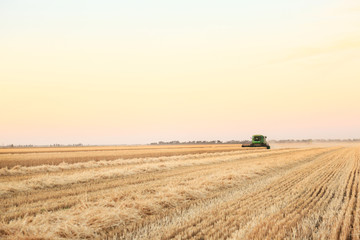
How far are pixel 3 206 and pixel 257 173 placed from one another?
454 inches

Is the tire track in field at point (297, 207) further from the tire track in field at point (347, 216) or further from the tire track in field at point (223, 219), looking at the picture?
the tire track in field at point (347, 216)

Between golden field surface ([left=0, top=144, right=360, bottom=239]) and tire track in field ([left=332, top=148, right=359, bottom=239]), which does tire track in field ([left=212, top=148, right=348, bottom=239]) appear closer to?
golden field surface ([left=0, top=144, right=360, bottom=239])

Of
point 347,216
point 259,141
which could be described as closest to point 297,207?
point 347,216

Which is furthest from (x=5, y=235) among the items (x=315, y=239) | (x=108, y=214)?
(x=315, y=239)

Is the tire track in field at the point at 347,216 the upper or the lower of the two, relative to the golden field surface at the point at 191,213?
lower

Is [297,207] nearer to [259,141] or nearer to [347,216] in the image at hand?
[347,216]

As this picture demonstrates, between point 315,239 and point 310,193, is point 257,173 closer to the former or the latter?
point 310,193

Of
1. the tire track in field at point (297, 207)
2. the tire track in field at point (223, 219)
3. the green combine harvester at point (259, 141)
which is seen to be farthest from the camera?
the green combine harvester at point (259, 141)

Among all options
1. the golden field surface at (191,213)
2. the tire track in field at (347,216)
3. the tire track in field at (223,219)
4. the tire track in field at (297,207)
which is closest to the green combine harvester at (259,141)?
the tire track in field at (297,207)

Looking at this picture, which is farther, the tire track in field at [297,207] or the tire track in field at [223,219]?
the tire track in field at [297,207]

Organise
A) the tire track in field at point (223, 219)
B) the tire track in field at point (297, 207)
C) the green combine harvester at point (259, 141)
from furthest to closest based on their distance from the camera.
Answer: the green combine harvester at point (259, 141), the tire track in field at point (297, 207), the tire track in field at point (223, 219)

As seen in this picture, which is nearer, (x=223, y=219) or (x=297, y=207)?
(x=223, y=219)

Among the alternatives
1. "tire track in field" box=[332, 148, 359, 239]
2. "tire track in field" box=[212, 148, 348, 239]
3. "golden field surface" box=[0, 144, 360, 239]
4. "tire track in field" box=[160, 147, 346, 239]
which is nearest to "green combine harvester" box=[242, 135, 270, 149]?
"tire track in field" box=[212, 148, 348, 239]

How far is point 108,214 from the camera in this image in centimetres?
630
